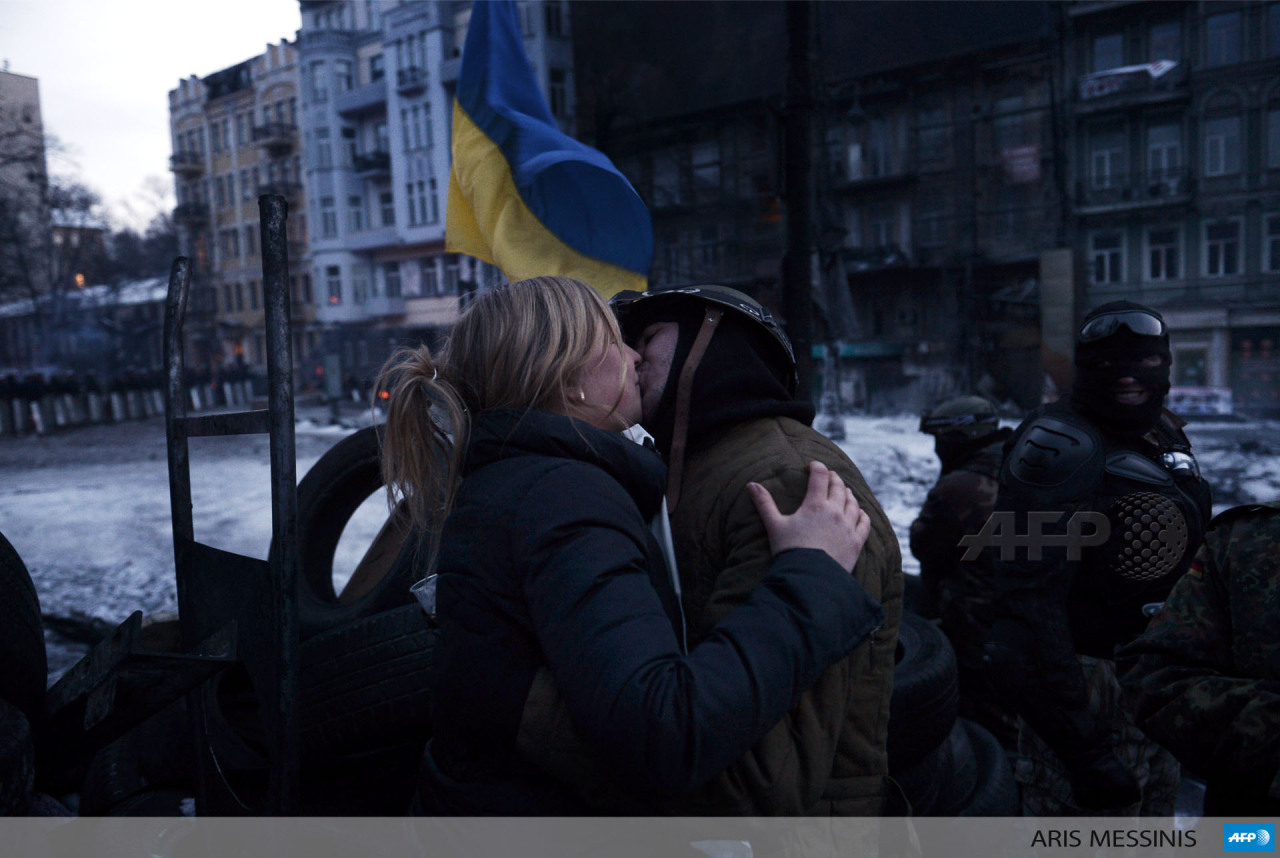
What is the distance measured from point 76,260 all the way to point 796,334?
19.7 metres

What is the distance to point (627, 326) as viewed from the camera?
1.73 meters

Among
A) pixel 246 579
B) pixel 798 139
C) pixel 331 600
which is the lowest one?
pixel 331 600

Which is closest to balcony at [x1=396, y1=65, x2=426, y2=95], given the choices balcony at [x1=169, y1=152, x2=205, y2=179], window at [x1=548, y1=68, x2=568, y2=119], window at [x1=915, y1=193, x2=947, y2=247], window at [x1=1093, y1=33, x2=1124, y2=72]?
window at [x1=548, y1=68, x2=568, y2=119]

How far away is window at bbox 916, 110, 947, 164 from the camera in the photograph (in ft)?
78.8

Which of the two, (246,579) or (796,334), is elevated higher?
(796,334)

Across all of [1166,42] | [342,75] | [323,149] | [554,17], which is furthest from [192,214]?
[1166,42]

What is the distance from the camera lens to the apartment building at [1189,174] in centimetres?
1415

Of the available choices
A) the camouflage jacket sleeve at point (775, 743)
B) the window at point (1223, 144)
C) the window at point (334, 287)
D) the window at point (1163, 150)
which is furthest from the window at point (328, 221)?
the camouflage jacket sleeve at point (775, 743)

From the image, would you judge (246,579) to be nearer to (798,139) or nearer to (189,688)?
(189,688)

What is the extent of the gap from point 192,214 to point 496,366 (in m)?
21.7

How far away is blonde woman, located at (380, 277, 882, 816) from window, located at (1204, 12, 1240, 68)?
19390 millimetres

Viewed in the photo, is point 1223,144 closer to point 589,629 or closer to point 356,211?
point 589,629
